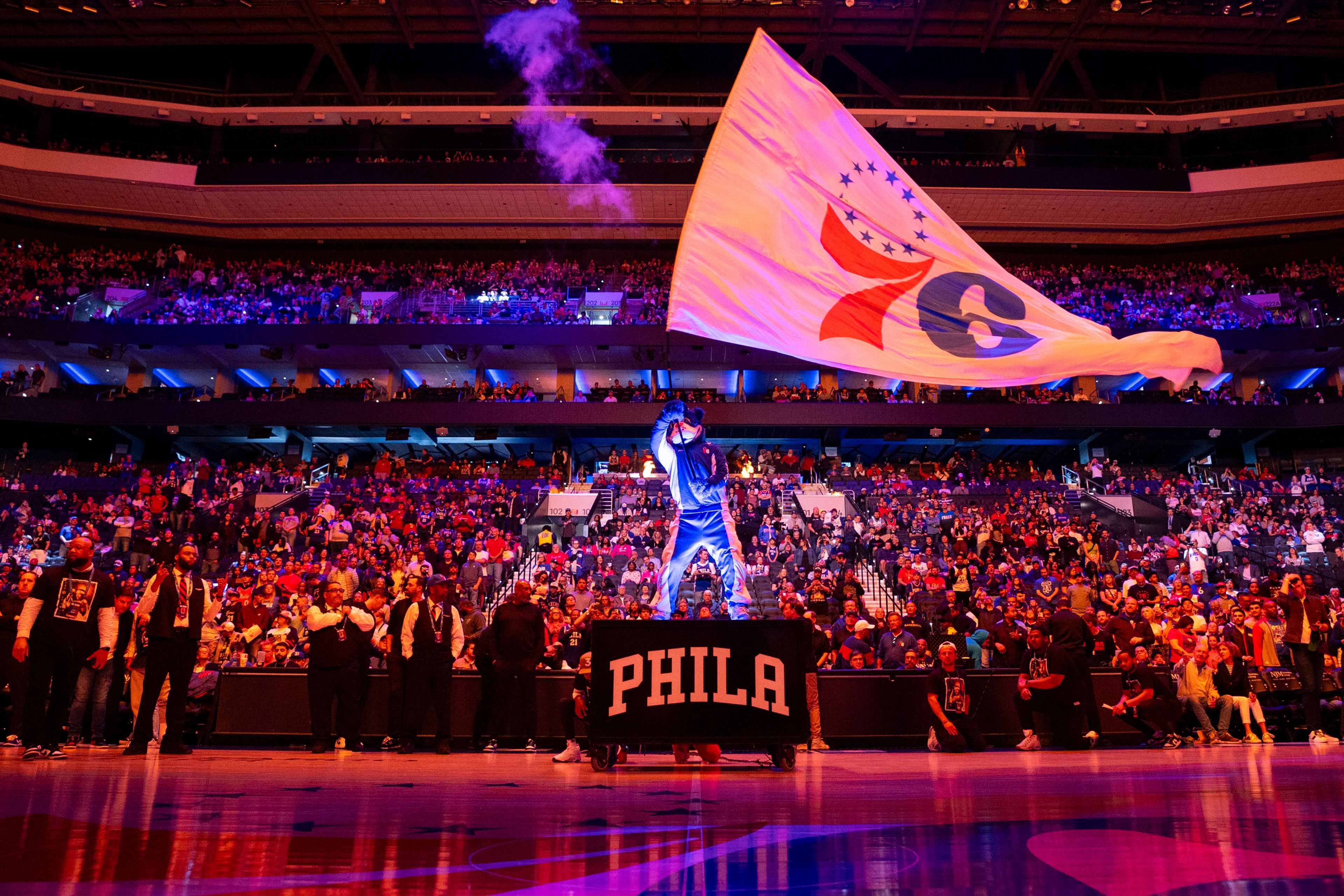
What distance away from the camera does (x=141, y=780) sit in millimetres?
5660

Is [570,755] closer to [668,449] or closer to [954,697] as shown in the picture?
[668,449]

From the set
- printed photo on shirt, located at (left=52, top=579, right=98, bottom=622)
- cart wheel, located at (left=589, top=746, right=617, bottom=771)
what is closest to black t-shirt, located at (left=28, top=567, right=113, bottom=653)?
printed photo on shirt, located at (left=52, top=579, right=98, bottom=622)

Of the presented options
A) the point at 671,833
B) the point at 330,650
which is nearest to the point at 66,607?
the point at 330,650

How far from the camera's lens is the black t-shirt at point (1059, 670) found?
32.7 ft

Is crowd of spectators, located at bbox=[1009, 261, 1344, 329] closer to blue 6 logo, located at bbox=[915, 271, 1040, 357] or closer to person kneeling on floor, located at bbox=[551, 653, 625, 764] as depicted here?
person kneeling on floor, located at bbox=[551, 653, 625, 764]

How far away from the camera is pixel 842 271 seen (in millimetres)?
6492

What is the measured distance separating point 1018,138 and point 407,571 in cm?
3635

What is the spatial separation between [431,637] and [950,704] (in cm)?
589

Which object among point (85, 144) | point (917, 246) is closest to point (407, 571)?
point (917, 246)

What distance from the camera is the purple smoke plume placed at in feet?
127

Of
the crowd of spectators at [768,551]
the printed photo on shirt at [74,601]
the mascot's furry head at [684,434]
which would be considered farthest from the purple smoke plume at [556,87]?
the printed photo on shirt at [74,601]

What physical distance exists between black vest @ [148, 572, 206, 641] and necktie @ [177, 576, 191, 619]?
2cm

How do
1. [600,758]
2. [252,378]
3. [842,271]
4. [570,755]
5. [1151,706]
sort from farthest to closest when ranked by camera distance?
[252,378] → [1151,706] → [570,755] → [600,758] → [842,271]

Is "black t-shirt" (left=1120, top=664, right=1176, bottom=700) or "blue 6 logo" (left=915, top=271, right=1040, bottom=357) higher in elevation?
"blue 6 logo" (left=915, top=271, right=1040, bottom=357)
